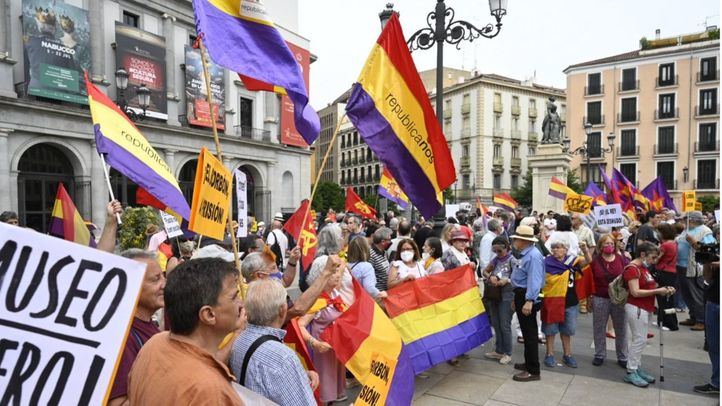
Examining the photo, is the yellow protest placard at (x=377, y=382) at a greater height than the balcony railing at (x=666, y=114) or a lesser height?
lesser

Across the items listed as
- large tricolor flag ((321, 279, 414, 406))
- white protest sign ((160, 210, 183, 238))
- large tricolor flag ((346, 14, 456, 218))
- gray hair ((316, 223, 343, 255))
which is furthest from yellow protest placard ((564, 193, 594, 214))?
white protest sign ((160, 210, 183, 238))

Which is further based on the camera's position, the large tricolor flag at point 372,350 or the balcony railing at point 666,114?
the balcony railing at point 666,114

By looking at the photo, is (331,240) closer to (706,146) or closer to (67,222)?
(67,222)

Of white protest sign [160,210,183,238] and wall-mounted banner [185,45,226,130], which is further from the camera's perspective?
wall-mounted banner [185,45,226,130]

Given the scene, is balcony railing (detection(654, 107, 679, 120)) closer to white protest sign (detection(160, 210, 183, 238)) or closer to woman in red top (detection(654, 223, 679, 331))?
woman in red top (detection(654, 223, 679, 331))

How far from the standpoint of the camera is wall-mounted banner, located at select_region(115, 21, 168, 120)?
74.1 ft

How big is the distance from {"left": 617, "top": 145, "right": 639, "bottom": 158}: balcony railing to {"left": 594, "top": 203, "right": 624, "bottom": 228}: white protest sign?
145 feet

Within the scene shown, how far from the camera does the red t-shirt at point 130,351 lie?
Result: 85.2 inches

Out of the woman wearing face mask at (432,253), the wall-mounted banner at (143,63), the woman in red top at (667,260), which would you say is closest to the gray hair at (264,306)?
the woman wearing face mask at (432,253)

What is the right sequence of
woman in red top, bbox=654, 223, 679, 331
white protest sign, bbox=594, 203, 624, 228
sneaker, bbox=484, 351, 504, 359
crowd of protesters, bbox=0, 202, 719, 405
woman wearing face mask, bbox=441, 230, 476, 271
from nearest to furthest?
crowd of protesters, bbox=0, 202, 719, 405
sneaker, bbox=484, 351, 504, 359
woman wearing face mask, bbox=441, 230, 476, 271
woman in red top, bbox=654, 223, 679, 331
white protest sign, bbox=594, 203, 624, 228

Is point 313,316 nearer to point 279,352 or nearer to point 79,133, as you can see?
point 279,352

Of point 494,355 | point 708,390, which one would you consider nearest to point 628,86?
point 494,355

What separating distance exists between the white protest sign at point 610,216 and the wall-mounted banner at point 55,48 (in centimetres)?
2089

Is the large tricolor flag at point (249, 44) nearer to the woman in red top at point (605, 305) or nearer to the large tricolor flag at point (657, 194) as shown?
the woman in red top at point (605, 305)
